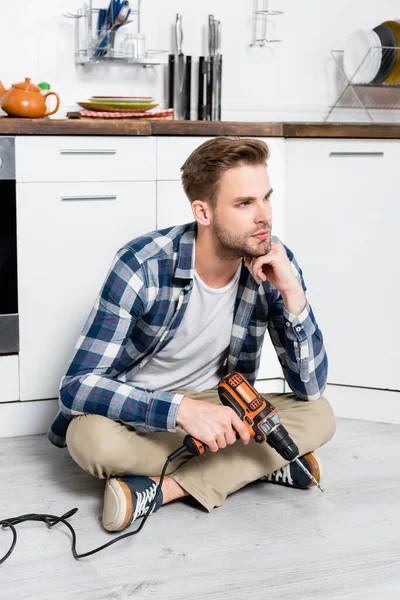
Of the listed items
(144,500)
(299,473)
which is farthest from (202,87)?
(144,500)

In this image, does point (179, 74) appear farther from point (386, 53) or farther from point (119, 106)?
point (386, 53)

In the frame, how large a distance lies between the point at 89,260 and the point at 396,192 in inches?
42.4

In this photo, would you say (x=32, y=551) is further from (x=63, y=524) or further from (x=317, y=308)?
(x=317, y=308)

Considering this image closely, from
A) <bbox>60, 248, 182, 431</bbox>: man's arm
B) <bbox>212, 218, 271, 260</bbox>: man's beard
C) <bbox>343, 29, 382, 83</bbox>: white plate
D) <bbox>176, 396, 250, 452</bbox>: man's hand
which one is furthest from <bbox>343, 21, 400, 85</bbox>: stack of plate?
<bbox>176, 396, 250, 452</bbox>: man's hand

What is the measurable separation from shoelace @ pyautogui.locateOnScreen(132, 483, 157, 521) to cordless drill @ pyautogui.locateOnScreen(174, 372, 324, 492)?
0.16 metres

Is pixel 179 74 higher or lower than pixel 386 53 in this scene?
lower

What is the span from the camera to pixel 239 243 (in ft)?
7.22

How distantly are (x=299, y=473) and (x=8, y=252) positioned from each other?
118cm

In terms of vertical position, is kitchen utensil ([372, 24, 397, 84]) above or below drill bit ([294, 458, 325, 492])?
above

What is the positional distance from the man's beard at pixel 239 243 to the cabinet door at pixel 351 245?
34.5 inches

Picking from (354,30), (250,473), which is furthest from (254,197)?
(354,30)

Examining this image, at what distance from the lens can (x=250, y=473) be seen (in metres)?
2.32

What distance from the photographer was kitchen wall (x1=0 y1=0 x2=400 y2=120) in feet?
10.8

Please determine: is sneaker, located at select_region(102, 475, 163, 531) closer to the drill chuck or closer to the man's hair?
the drill chuck
